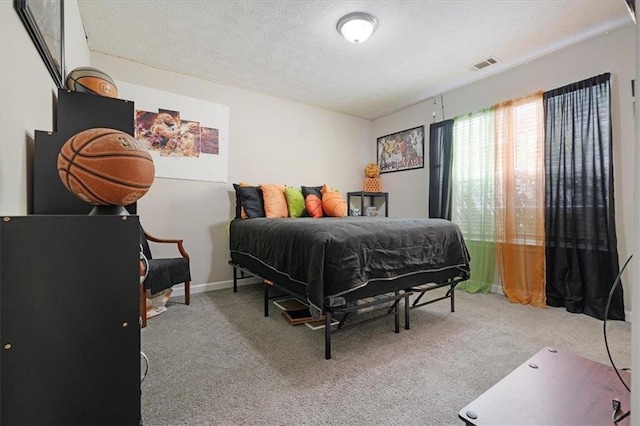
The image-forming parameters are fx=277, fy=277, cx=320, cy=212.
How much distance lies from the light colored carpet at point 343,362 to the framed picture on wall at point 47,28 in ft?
5.45

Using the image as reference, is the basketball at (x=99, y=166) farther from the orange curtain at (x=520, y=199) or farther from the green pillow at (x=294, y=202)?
the orange curtain at (x=520, y=199)

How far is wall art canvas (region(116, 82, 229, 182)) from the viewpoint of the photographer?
9.53 feet

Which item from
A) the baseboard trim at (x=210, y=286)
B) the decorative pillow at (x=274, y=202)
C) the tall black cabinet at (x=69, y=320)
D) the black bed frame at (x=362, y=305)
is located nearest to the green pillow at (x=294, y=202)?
the decorative pillow at (x=274, y=202)

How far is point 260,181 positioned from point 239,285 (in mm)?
1339

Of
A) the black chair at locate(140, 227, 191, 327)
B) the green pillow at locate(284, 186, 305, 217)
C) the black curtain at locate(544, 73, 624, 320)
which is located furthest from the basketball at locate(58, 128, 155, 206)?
the black curtain at locate(544, 73, 624, 320)

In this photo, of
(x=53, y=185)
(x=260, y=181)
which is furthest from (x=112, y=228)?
(x=260, y=181)

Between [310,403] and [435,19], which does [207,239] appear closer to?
[310,403]

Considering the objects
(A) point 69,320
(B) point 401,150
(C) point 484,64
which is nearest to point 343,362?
(A) point 69,320

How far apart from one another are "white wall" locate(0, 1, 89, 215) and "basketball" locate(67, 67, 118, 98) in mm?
114

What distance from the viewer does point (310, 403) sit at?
133 centimetres

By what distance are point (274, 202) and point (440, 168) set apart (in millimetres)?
2197

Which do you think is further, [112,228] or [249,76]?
[249,76]

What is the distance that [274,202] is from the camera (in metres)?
3.18

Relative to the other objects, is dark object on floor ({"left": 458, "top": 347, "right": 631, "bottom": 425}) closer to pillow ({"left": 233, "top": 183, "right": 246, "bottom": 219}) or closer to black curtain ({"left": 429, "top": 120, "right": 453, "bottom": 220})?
black curtain ({"left": 429, "top": 120, "right": 453, "bottom": 220})
